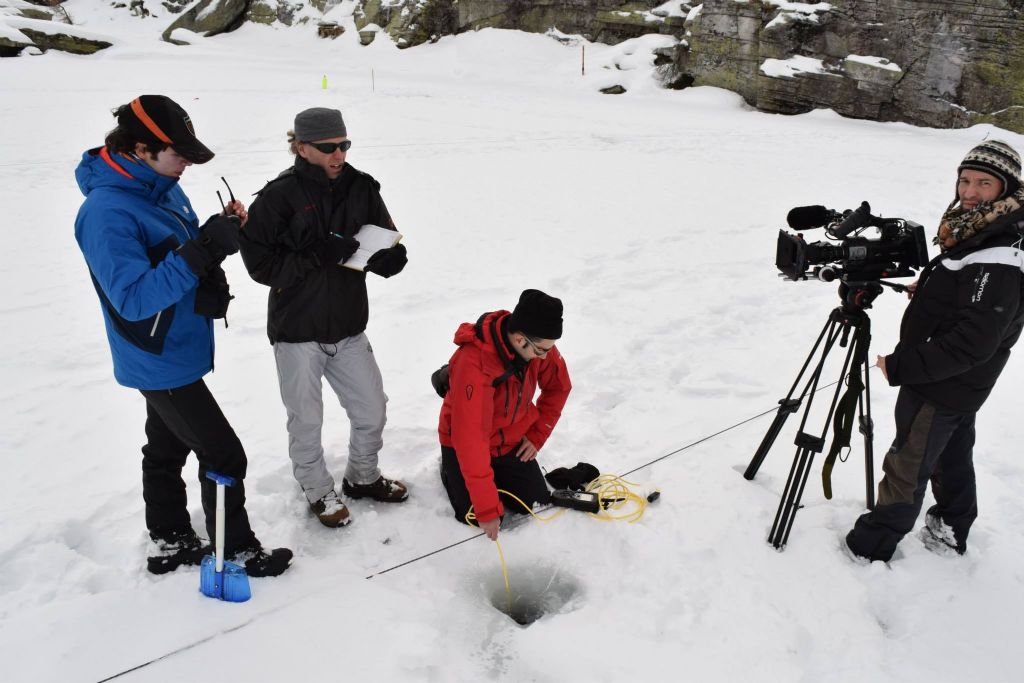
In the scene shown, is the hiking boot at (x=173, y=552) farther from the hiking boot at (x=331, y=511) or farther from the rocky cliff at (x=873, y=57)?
the rocky cliff at (x=873, y=57)

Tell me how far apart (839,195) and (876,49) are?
989 centimetres

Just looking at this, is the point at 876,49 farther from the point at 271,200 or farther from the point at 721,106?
the point at 271,200

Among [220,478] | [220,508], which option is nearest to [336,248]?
[220,478]

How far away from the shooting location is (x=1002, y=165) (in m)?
2.52

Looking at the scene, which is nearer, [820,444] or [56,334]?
[820,444]

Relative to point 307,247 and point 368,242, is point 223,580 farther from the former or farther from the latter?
point 368,242

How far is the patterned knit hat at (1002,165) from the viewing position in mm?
2523

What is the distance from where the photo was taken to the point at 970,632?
109 inches

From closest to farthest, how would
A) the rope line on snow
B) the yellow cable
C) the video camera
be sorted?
the rope line on snow < the video camera < the yellow cable

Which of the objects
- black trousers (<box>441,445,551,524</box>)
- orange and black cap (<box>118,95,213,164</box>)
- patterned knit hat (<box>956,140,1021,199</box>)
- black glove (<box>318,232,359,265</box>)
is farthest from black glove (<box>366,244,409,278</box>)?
patterned knit hat (<box>956,140,1021,199</box>)

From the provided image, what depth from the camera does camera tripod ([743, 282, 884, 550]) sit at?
9.12 ft

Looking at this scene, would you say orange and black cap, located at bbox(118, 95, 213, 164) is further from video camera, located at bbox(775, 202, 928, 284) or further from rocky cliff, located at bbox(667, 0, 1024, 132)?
rocky cliff, located at bbox(667, 0, 1024, 132)

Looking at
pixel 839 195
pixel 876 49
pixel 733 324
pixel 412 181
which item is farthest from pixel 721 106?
pixel 733 324

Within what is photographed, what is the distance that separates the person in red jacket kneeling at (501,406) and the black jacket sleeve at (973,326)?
157cm
